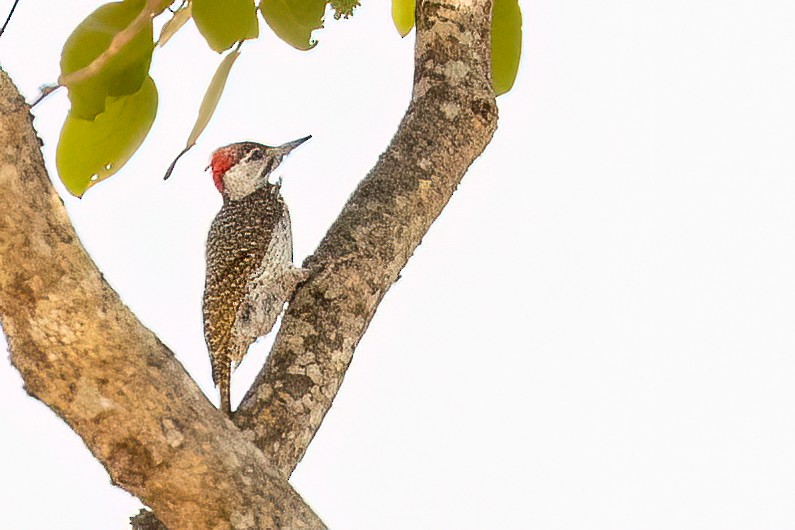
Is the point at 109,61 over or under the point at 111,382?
over

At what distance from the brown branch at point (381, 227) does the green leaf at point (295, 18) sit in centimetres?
25

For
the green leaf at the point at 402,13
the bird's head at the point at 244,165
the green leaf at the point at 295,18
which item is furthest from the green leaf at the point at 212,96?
the green leaf at the point at 402,13

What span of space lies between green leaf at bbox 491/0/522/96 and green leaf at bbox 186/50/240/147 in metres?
0.65

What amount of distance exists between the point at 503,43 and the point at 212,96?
76 cm

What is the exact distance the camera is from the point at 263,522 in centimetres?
159

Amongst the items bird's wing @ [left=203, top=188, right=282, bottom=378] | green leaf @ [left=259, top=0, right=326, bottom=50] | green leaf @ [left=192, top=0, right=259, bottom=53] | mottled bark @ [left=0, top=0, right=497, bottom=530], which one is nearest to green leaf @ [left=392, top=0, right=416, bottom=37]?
green leaf @ [left=259, top=0, right=326, bottom=50]

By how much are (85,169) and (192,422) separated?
3.05 feet

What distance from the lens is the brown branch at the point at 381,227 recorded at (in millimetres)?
1953

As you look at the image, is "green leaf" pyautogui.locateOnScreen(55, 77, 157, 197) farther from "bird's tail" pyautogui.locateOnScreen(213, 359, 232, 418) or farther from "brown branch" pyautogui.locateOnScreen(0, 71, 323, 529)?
"brown branch" pyautogui.locateOnScreen(0, 71, 323, 529)

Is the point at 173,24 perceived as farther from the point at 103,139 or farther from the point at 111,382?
the point at 111,382

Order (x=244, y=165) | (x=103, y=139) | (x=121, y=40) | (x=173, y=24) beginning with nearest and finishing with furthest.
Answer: (x=121, y=40), (x=103, y=139), (x=173, y=24), (x=244, y=165)

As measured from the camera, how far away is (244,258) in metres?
2.55

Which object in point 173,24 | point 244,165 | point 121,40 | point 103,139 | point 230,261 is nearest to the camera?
point 121,40

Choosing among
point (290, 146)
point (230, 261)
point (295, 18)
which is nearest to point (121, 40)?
point (295, 18)
